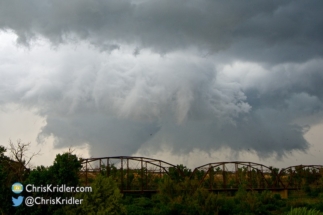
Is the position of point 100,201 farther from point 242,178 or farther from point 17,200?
point 242,178

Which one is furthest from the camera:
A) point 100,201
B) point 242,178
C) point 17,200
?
point 242,178

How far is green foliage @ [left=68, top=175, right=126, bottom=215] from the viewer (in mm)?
20000

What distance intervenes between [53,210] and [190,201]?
12.9 m

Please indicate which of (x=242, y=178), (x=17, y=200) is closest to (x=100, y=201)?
(x=17, y=200)

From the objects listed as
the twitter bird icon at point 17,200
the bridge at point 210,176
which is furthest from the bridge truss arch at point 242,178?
the twitter bird icon at point 17,200

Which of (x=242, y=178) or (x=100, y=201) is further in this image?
(x=242, y=178)

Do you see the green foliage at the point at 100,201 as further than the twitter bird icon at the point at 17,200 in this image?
No

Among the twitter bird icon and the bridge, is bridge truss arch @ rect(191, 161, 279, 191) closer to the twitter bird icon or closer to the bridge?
the bridge

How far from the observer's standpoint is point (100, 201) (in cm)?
2020

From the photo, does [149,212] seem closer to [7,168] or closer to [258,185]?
[7,168]

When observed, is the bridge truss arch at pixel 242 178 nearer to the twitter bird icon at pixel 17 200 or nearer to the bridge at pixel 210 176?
the bridge at pixel 210 176

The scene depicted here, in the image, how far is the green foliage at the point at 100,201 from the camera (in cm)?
2000

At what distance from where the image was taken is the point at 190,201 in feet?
100

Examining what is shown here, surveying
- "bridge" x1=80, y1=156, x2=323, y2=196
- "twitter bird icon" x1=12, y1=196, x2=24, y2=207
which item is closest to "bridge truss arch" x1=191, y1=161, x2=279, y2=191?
"bridge" x1=80, y1=156, x2=323, y2=196
